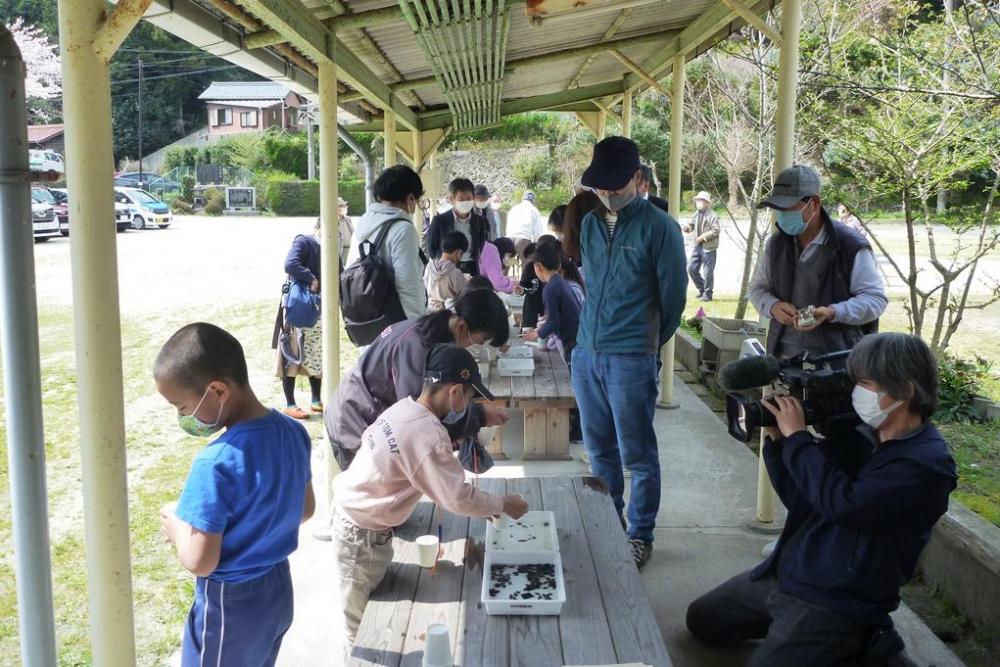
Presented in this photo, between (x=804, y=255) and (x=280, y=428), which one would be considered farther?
(x=804, y=255)

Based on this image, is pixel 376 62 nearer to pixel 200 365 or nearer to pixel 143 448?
pixel 143 448

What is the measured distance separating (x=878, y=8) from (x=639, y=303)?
24.6 ft

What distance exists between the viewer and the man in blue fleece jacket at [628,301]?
3.45m

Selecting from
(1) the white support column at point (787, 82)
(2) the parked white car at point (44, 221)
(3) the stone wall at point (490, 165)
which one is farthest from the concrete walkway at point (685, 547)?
(3) the stone wall at point (490, 165)

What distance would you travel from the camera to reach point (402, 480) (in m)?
2.54

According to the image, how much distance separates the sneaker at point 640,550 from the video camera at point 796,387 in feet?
4.29

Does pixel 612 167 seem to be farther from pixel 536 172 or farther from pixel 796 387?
pixel 536 172

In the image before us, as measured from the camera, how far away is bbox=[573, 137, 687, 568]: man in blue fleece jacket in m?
3.45

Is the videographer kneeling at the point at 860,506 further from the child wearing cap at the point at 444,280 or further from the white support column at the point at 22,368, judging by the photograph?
the child wearing cap at the point at 444,280

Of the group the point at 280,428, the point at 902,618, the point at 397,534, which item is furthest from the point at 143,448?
the point at 902,618

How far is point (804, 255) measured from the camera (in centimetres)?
342

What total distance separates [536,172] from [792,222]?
31857 mm

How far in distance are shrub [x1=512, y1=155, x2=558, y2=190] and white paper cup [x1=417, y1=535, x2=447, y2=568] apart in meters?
32.4

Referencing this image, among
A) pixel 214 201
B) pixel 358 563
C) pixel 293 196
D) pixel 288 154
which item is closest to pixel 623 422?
pixel 358 563
